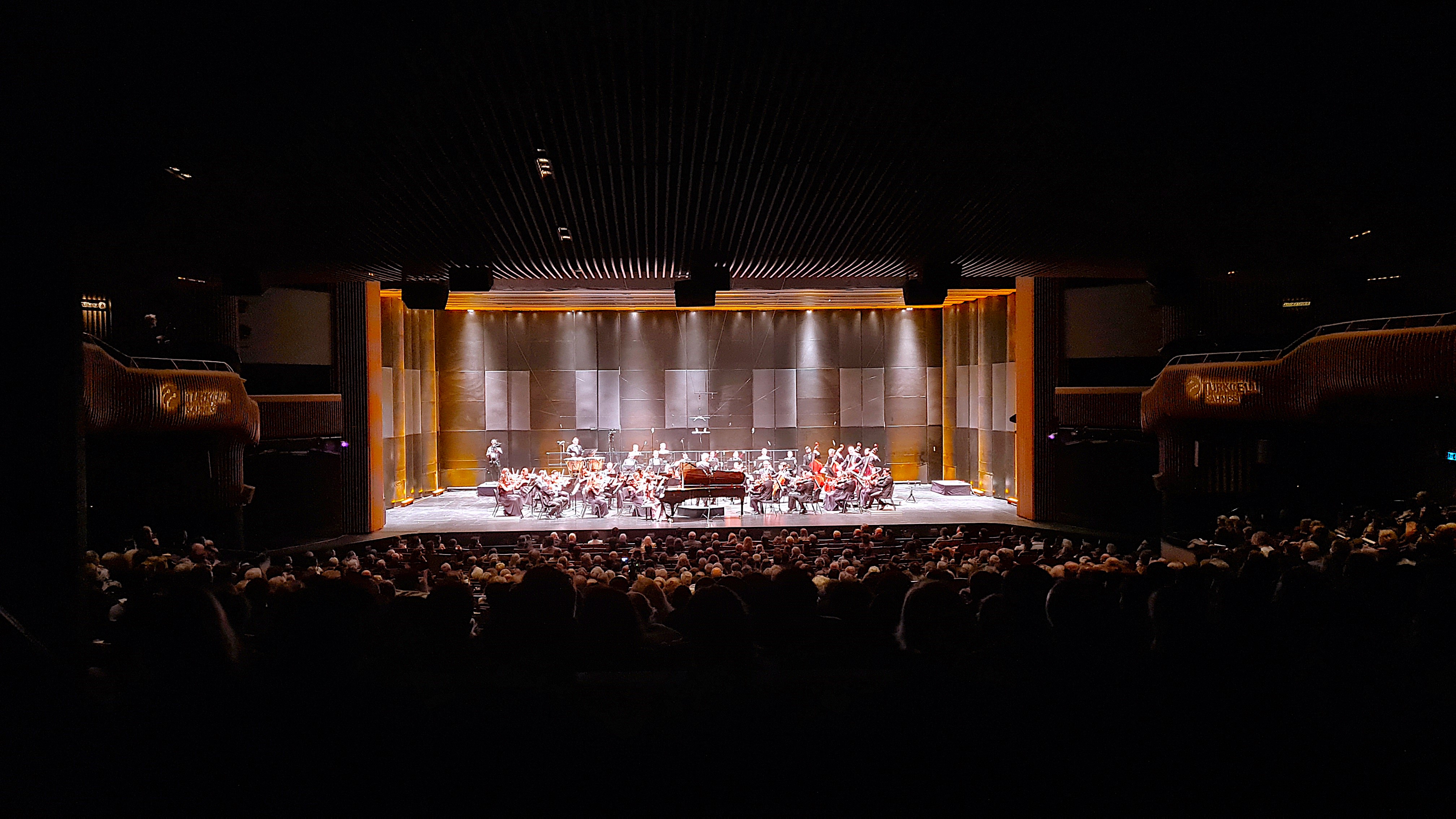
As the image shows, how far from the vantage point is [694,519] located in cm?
1402

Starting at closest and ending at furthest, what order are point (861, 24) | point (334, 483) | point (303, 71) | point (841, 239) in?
point (861, 24)
point (303, 71)
point (841, 239)
point (334, 483)

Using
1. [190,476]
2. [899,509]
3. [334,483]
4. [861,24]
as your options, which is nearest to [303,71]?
[861,24]

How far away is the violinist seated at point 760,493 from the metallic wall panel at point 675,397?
5386mm

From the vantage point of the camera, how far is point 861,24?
4.07 meters

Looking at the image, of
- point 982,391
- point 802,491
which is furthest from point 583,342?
point 982,391

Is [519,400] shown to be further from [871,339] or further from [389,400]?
[871,339]

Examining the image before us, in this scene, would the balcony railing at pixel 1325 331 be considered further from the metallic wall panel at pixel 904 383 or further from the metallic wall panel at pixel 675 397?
the metallic wall panel at pixel 675 397

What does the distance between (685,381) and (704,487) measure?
6.57m

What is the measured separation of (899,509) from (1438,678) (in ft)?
38.8

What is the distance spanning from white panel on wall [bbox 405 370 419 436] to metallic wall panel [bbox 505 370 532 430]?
7.10 ft

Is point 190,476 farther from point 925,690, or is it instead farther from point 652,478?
point 925,690

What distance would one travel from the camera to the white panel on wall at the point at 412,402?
1755 centimetres

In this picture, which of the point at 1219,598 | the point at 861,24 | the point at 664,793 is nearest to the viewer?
the point at 664,793

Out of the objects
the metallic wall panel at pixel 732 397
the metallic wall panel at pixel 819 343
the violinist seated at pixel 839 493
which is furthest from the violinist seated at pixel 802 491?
the metallic wall panel at pixel 819 343
